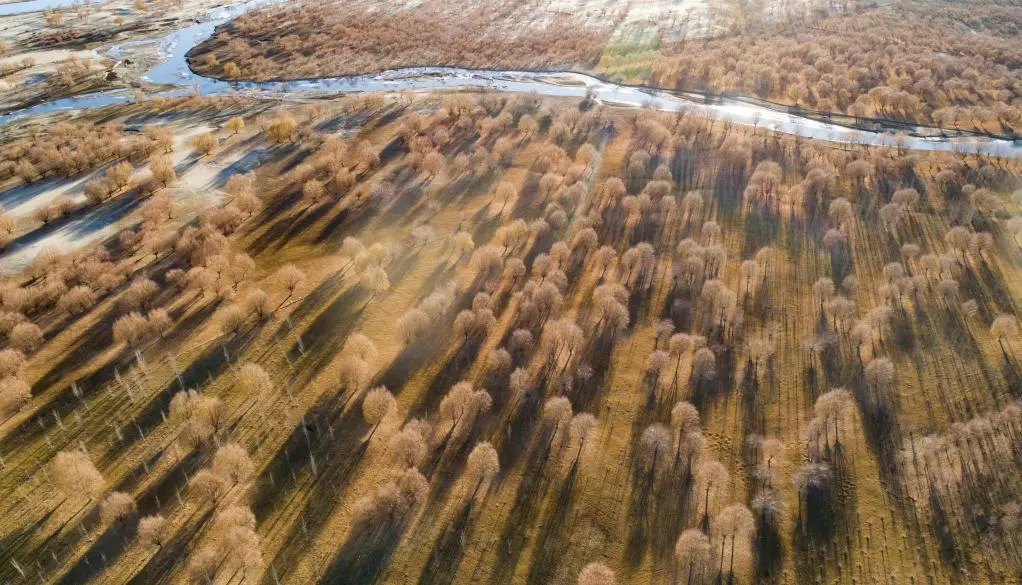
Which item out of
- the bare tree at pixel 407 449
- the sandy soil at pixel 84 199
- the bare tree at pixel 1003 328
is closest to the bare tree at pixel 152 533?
the bare tree at pixel 407 449

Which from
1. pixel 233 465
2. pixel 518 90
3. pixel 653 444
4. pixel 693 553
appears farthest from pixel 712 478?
pixel 518 90

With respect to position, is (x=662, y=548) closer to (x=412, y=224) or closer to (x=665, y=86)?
(x=412, y=224)

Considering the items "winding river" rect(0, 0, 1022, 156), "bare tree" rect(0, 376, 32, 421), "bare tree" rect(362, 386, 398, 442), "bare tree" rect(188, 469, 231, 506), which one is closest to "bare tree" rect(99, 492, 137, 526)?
"bare tree" rect(188, 469, 231, 506)

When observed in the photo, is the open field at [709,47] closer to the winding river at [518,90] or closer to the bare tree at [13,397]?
the winding river at [518,90]

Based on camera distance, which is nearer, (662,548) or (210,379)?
(662,548)

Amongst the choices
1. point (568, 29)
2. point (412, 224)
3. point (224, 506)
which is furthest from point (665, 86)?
point (224, 506)

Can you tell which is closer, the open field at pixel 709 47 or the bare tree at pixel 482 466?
the bare tree at pixel 482 466
